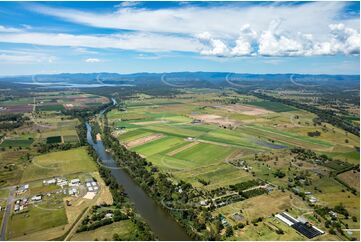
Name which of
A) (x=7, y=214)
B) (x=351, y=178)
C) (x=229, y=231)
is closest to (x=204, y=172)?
(x=229, y=231)

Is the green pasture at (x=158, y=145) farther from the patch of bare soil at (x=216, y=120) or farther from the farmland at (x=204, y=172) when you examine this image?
the patch of bare soil at (x=216, y=120)

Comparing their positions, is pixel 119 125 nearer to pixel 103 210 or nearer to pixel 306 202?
pixel 103 210

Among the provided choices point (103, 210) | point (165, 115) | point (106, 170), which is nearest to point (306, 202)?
point (103, 210)

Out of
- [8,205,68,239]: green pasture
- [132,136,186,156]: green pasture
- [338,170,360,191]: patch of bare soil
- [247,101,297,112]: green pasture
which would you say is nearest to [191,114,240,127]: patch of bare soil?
[132,136,186,156]: green pasture

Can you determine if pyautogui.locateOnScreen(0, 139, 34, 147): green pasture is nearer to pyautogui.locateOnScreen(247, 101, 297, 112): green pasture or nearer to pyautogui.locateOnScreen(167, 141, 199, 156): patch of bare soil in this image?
pyautogui.locateOnScreen(167, 141, 199, 156): patch of bare soil

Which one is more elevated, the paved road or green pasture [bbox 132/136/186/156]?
green pasture [bbox 132/136/186/156]

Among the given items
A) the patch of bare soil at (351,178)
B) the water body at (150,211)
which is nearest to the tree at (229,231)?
the water body at (150,211)
